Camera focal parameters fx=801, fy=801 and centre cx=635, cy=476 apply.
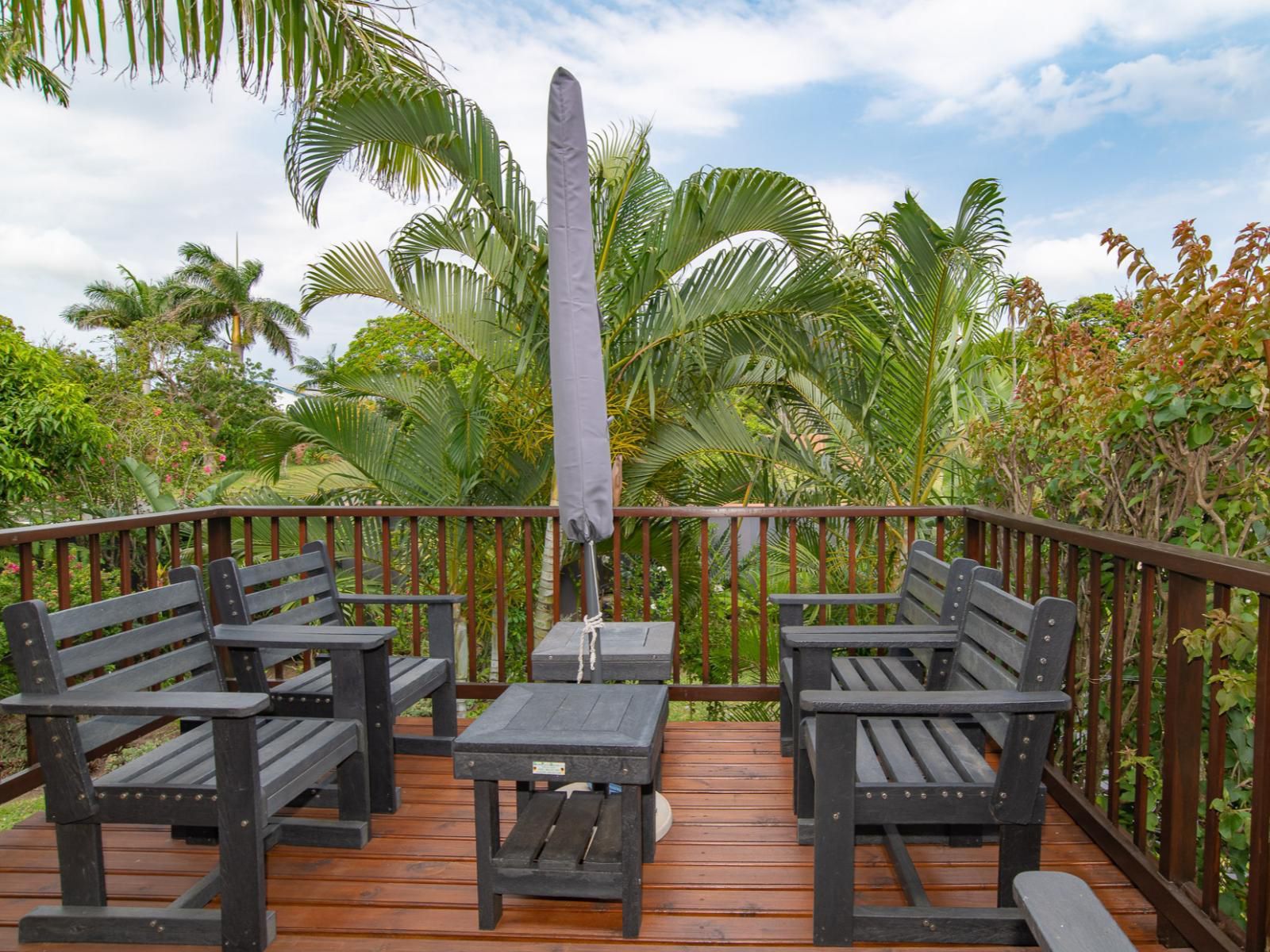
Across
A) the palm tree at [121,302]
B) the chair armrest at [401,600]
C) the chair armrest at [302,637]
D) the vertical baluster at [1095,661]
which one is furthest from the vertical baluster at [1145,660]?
the palm tree at [121,302]

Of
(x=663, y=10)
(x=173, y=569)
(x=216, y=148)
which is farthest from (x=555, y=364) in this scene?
(x=216, y=148)

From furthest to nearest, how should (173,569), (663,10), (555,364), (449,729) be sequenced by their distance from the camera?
(663,10), (449,729), (173,569), (555,364)

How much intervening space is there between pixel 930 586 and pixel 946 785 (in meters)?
1.01

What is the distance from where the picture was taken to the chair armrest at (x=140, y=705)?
5.85ft

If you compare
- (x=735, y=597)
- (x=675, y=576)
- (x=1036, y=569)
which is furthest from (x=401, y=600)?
(x=1036, y=569)

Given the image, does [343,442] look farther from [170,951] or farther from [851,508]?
[170,951]

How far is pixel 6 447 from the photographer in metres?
8.48

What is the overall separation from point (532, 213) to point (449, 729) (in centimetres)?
328

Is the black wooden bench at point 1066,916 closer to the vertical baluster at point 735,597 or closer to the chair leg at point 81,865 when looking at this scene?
the chair leg at point 81,865

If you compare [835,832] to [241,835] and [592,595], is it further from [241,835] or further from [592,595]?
[241,835]

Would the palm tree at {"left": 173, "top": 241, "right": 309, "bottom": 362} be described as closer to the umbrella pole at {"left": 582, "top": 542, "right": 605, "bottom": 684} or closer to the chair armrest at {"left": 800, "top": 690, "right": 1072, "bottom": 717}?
the umbrella pole at {"left": 582, "top": 542, "right": 605, "bottom": 684}

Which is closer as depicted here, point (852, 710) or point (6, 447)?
point (852, 710)

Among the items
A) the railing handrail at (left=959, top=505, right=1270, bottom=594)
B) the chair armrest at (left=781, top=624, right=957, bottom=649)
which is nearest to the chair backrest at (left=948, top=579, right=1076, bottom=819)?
the railing handrail at (left=959, top=505, right=1270, bottom=594)

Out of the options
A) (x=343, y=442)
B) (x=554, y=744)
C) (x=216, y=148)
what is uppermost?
(x=216, y=148)
